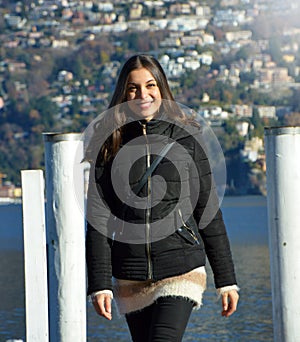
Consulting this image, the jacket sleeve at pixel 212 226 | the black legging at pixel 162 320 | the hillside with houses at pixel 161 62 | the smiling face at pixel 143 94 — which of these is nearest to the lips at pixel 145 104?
the smiling face at pixel 143 94

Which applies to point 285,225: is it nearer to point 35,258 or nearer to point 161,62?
point 35,258

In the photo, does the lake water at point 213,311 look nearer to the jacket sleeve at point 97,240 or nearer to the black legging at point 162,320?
the black legging at point 162,320

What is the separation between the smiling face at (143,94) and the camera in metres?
3.67

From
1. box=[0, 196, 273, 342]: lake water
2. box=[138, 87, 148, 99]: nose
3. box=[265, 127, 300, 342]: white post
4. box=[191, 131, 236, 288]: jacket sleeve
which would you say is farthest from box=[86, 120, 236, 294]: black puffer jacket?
box=[265, 127, 300, 342]: white post

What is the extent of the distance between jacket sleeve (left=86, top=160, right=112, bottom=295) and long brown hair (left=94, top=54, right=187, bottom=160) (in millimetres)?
89

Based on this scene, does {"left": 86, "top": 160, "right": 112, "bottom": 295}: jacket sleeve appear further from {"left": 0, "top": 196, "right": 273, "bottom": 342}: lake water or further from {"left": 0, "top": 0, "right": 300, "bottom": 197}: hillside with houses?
{"left": 0, "top": 0, "right": 300, "bottom": 197}: hillside with houses

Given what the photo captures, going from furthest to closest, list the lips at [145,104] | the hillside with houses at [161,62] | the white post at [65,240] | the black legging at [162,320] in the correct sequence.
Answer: the hillside with houses at [161,62], the white post at [65,240], the lips at [145,104], the black legging at [162,320]

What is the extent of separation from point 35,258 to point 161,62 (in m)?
108

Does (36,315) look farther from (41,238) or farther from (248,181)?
(248,181)

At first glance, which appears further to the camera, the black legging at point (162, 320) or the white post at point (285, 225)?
the white post at point (285, 225)

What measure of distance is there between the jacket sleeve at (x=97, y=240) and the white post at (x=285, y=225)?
0.95m

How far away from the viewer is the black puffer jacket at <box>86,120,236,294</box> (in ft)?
11.6

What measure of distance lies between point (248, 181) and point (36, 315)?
8700 centimetres

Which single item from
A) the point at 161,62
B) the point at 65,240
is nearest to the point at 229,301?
the point at 65,240
